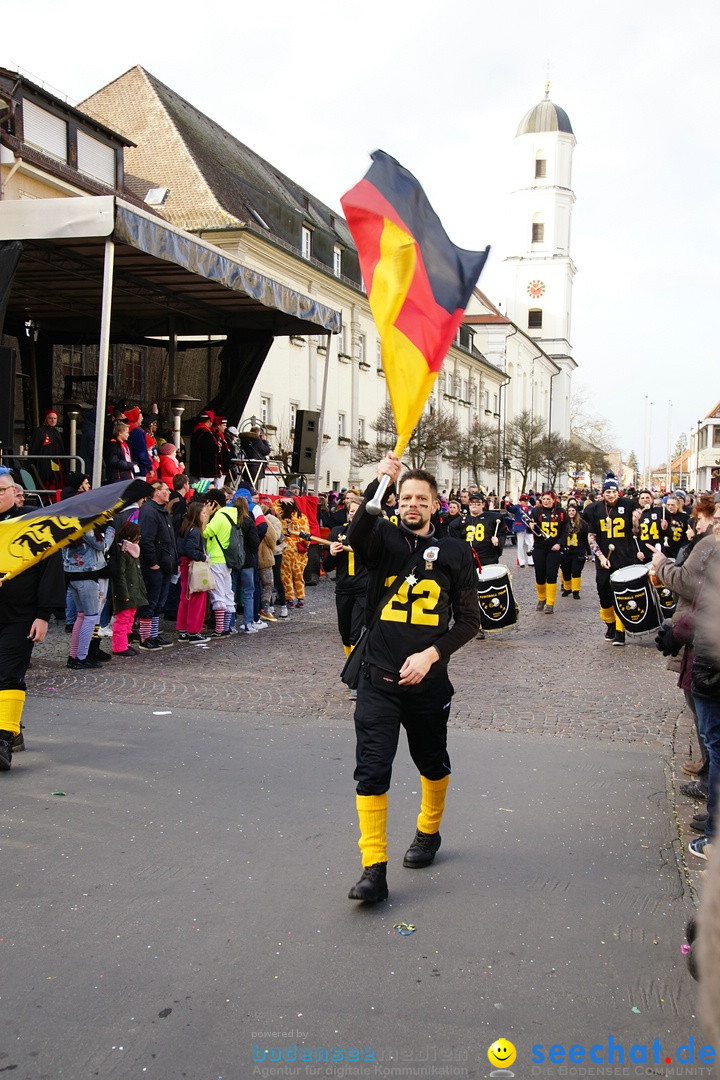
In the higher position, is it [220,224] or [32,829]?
[220,224]

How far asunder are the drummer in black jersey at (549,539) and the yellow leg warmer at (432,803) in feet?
38.5

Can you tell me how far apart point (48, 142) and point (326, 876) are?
22.0 meters

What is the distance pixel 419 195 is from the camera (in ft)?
18.0

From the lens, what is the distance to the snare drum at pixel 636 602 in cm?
1253

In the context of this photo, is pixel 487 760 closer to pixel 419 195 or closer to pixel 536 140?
pixel 419 195

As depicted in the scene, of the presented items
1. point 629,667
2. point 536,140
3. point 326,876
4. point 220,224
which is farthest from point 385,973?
point 536,140

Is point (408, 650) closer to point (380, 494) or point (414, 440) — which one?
point (380, 494)

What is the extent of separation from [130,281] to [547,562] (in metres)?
8.19

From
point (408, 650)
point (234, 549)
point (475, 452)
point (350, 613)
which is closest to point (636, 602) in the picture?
point (350, 613)

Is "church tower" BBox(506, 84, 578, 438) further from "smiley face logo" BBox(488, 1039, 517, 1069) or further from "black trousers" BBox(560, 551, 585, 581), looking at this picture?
"smiley face logo" BBox(488, 1039, 517, 1069)

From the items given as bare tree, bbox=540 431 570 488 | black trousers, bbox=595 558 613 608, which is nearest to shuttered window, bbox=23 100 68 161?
black trousers, bbox=595 558 613 608

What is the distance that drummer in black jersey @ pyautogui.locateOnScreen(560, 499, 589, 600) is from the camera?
58.5 ft

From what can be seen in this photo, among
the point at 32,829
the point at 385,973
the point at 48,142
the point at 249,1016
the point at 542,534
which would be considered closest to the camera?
the point at 249,1016

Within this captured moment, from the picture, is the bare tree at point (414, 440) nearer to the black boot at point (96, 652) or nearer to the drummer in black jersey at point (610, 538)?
the drummer in black jersey at point (610, 538)
